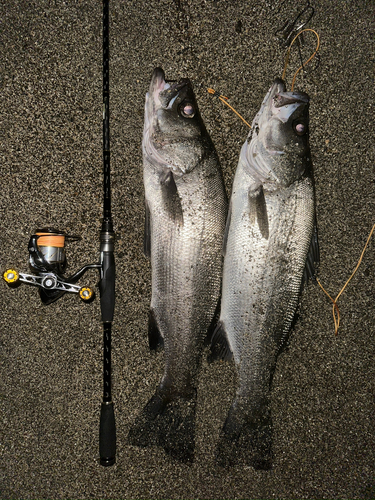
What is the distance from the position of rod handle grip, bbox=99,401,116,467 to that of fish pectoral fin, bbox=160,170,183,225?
1.16 metres

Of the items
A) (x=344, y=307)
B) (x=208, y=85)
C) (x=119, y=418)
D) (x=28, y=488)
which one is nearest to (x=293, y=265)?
(x=344, y=307)

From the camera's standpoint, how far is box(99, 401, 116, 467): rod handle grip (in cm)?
192

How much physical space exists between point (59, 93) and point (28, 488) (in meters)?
2.50

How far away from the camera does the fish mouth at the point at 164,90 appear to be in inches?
76.6

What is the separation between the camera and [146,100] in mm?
2000

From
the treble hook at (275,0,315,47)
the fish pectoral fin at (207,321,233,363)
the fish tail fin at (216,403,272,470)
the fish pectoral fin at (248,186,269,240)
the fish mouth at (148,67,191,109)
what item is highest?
the treble hook at (275,0,315,47)

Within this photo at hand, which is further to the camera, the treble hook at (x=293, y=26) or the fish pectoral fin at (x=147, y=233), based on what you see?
the treble hook at (x=293, y=26)

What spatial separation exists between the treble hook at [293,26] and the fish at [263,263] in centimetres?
52

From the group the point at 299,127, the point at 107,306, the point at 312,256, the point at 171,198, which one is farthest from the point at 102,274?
the point at 299,127

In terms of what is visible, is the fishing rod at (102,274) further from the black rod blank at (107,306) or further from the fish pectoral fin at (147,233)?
the fish pectoral fin at (147,233)

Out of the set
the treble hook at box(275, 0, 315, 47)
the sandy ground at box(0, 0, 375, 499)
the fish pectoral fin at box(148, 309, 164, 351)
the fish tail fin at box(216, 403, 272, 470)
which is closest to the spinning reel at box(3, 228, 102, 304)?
the sandy ground at box(0, 0, 375, 499)

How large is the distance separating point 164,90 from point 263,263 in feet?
3.83

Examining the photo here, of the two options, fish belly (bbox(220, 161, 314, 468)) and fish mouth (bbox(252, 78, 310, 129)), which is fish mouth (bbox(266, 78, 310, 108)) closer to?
fish mouth (bbox(252, 78, 310, 129))

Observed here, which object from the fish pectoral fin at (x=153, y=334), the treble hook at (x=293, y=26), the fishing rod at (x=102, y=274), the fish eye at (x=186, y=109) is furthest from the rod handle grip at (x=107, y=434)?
the treble hook at (x=293, y=26)
